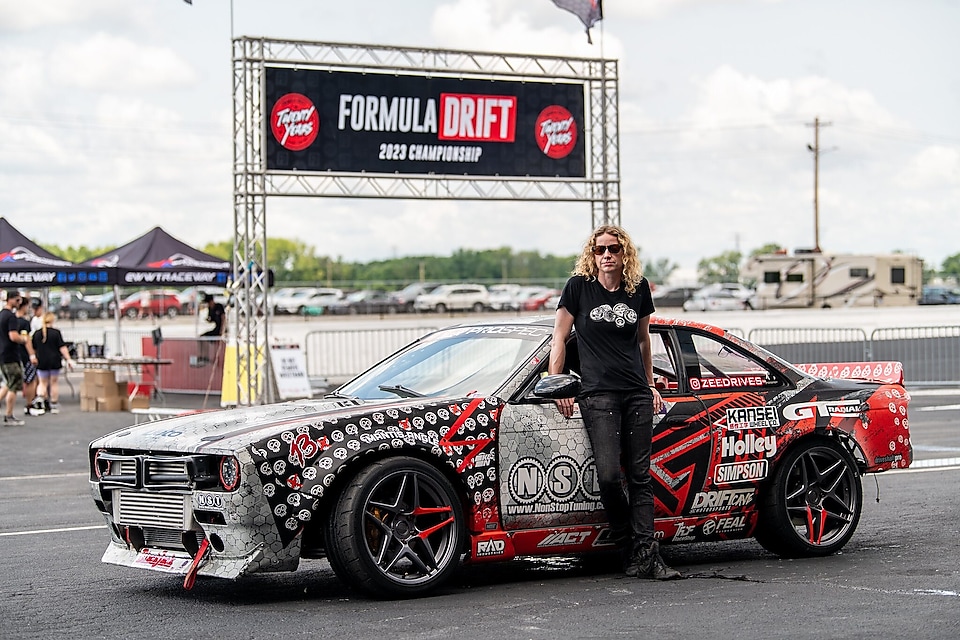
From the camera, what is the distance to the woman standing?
6.71 m

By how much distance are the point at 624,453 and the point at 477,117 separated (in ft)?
49.1

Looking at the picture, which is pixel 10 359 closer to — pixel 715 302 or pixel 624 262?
pixel 624 262

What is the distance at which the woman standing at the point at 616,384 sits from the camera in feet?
22.0

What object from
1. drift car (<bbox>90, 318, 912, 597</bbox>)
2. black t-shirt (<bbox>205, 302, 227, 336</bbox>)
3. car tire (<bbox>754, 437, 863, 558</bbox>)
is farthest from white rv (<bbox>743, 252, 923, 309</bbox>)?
car tire (<bbox>754, 437, 863, 558</bbox>)

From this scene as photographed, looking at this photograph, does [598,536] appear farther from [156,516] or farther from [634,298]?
[156,516]

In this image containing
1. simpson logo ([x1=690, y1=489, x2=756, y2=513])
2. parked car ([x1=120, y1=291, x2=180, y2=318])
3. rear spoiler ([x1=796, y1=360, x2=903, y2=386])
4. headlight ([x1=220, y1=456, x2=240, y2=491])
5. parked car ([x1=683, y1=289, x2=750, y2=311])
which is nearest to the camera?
headlight ([x1=220, y1=456, x2=240, y2=491])

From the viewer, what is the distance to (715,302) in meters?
65.3

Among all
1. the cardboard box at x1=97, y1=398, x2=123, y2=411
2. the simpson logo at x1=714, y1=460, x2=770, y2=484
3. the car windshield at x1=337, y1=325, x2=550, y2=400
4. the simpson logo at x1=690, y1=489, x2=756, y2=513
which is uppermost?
the car windshield at x1=337, y1=325, x2=550, y2=400

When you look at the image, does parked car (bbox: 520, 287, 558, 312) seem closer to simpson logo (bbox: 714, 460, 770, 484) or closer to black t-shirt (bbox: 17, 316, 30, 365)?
black t-shirt (bbox: 17, 316, 30, 365)

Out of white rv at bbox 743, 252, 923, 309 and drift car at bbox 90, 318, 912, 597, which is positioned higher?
white rv at bbox 743, 252, 923, 309

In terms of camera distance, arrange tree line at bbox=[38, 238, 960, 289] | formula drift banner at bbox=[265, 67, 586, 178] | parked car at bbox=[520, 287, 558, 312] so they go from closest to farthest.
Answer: formula drift banner at bbox=[265, 67, 586, 178], parked car at bbox=[520, 287, 558, 312], tree line at bbox=[38, 238, 960, 289]

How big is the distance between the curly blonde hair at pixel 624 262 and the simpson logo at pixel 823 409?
1315 mm

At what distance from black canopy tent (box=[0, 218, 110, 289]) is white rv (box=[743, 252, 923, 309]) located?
38.4m

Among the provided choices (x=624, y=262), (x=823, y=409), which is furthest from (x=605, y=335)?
(x=823, y=409)
